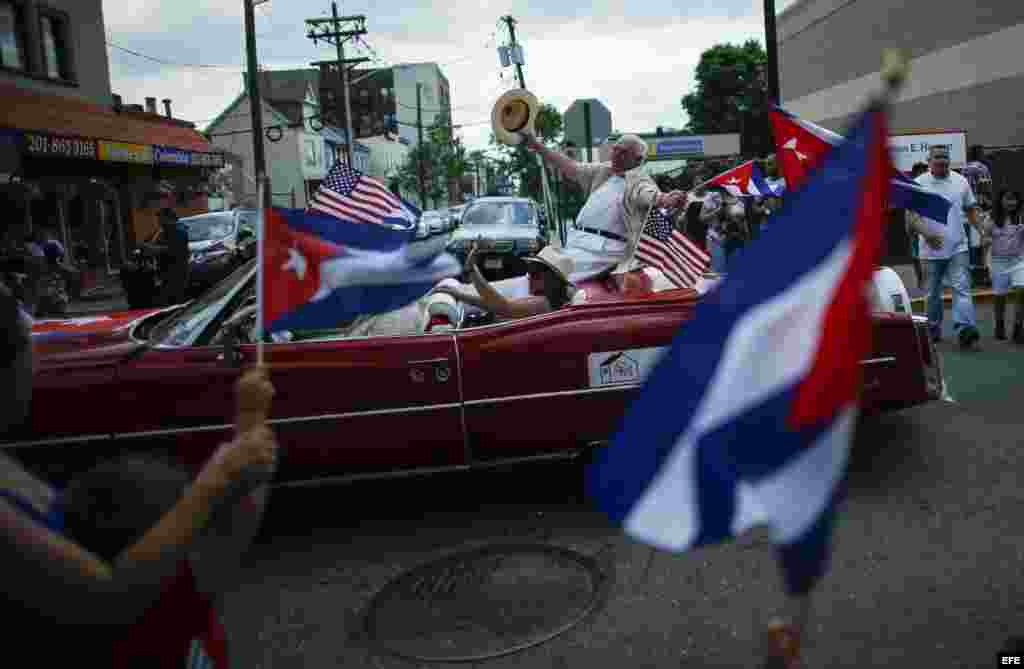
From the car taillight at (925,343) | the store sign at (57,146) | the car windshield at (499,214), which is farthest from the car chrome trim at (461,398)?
the store sign at (57,146)

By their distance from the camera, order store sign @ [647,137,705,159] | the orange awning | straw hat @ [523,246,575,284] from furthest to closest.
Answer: store sign @ [647,137,705,159] < the orange awning < straw hat @ [523,246,575,284]

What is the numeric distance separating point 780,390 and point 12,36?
23.6m

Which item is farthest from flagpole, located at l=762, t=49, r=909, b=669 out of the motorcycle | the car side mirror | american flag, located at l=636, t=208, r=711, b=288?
the motorcycle

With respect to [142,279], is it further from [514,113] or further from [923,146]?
[923,146]

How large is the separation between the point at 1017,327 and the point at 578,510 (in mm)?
5888

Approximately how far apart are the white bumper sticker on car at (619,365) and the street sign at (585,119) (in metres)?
10.2

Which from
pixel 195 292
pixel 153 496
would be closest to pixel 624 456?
pixel 153 496

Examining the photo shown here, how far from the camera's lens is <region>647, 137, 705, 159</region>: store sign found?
145 ft

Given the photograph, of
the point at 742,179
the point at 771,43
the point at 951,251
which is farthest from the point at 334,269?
the point at 771,43

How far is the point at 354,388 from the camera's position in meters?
4.49

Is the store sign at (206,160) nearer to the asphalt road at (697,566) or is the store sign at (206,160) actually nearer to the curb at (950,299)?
the curb at (950,299)

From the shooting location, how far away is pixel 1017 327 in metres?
8.55

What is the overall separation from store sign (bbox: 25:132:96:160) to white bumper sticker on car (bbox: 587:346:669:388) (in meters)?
16.1

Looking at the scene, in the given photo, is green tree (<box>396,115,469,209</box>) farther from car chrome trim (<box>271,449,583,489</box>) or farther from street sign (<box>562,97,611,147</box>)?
car chrome trim (<box>271,449,583,489</box>)
